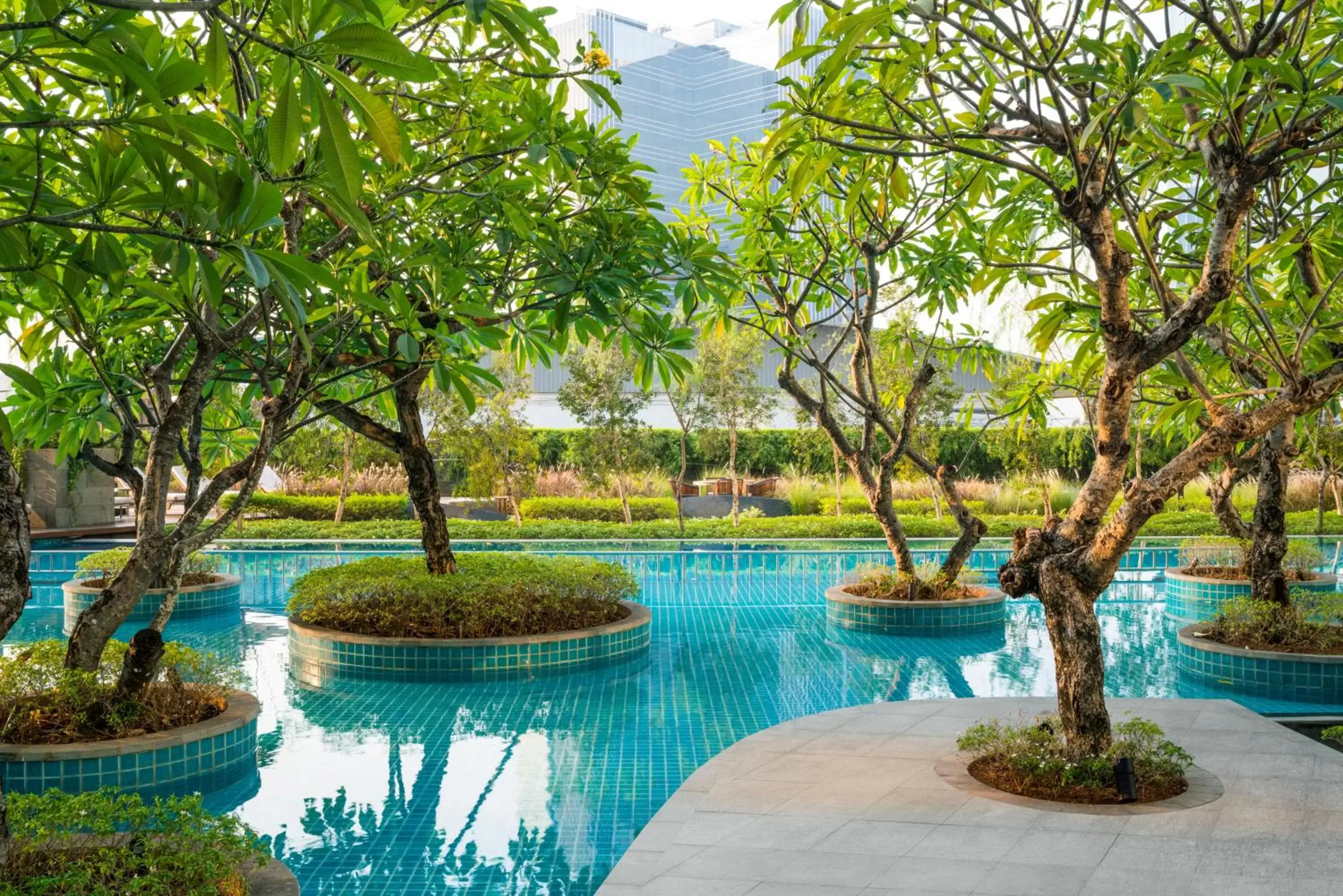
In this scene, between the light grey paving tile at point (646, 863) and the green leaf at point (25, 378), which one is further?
the light grey paving tile at point (646, 863)

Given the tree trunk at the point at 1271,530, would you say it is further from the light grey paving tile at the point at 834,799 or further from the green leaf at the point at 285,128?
the green leaf at the point at 285,128

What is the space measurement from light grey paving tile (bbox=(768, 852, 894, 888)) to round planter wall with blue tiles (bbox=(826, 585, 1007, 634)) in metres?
5.77

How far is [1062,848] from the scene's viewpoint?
387cm

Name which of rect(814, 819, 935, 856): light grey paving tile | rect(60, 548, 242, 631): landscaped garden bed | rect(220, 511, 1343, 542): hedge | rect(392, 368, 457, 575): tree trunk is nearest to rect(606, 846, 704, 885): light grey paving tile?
rect(814, 819, 935, 856): light grey paving tile

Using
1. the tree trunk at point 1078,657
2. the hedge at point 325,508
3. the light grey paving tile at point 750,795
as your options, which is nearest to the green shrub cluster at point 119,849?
the light grey paving tile at point 750,795

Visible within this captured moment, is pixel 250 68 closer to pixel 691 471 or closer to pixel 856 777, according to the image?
pixel 856 777

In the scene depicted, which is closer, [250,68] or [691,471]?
[250,68]

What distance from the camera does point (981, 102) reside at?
374 centimetres

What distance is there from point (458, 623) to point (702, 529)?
10053mm

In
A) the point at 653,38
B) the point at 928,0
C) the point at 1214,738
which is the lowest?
the point at 1214,738

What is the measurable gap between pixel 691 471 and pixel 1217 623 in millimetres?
16014

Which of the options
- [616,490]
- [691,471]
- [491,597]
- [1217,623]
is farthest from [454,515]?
[1217,623]

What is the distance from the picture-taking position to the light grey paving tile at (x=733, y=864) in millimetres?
3680

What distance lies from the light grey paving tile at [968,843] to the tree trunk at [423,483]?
506cm
